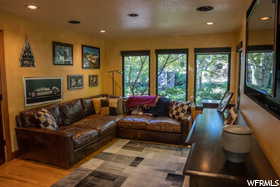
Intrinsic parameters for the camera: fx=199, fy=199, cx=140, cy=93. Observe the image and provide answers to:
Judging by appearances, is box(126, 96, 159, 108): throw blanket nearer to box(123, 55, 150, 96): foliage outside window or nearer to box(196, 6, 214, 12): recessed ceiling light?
box(123, 55, 150, 96): foliage outside window

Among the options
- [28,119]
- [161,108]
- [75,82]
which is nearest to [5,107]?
[28,119]

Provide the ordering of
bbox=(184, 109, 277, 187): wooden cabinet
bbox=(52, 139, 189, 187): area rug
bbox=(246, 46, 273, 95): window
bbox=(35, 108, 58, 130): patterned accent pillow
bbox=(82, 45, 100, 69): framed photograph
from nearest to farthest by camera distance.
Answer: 1. bbox=(184, 109, 277, 187): wooden cabinet
2. bbox=(246, 46, 273, 95): window
3. bbox=(52, 139, 189, 187): area rug
4. bbox=(35, 108, 58, 130): patterned accent pillow
5. bbox=(82, 45, 100, 69): framed photograph

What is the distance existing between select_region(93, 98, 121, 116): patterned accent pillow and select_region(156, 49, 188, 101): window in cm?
146

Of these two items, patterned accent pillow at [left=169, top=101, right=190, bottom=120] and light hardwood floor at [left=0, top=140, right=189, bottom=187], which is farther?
patterned accent pillow at [left=169, top=101, right=190, bottom=120]

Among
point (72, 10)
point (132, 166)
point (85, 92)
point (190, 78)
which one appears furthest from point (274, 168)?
point (85, 92)

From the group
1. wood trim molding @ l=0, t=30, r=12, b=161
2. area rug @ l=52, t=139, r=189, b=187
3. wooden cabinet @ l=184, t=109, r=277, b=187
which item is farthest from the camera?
wood trim molding @ l=0, t=30, r=12, b=161

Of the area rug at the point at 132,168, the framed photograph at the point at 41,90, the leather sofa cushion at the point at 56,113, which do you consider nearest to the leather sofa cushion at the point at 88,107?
the framed photograph at the point at 41,90

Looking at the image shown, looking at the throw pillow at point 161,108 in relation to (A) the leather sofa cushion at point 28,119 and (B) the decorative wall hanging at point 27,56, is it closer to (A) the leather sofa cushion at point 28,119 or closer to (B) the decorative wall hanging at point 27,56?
(A) the leather sofa cushion at point 28,119

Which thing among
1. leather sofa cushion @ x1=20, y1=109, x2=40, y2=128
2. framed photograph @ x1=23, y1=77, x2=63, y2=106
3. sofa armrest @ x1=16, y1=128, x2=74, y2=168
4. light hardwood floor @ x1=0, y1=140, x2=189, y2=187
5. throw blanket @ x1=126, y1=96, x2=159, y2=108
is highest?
framed photograph @ x1=23, y1=77, x2=63, y2=106

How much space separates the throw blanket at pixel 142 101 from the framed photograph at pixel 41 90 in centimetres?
164

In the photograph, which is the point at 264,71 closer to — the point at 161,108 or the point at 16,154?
the point at 161,108

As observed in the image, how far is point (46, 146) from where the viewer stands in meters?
3.11

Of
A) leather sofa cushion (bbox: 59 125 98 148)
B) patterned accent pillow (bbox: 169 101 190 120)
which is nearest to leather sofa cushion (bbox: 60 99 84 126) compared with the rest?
leather sofa cushion (bbox: 59 125 98 148)

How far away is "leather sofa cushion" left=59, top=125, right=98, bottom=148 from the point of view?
3186mm
